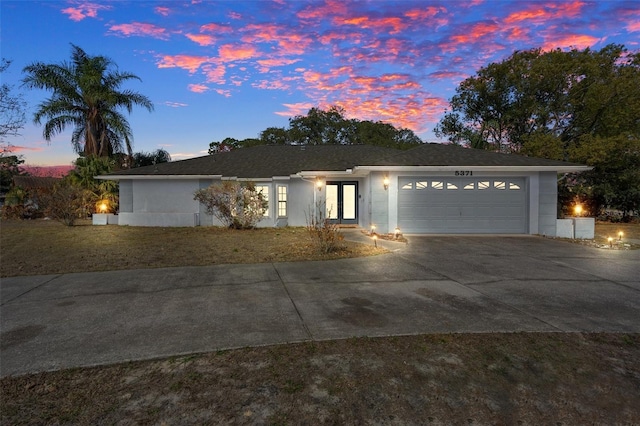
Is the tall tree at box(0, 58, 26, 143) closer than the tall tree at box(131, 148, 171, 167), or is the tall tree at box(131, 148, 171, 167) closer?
the tall tree at box(0, 58, 26, 143)

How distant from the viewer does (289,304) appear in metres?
5.36

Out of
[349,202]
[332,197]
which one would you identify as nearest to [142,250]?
[332,197]

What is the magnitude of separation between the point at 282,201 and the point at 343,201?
319cm

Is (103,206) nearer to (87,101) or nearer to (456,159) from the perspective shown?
(87,101)

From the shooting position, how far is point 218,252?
33.2ft

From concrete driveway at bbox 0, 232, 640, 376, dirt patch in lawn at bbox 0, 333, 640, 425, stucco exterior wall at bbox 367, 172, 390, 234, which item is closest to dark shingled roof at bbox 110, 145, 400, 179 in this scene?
stucco exterior wall at bbox 367, 172, 390, 234

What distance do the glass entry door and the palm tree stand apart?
50.9ft

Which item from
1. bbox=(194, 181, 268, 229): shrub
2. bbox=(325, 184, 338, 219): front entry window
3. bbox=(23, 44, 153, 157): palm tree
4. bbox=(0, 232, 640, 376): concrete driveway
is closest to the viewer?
bbox=(0, 232, 640, 376): concrete driveway

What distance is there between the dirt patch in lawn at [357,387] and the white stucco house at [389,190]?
10.3 metres

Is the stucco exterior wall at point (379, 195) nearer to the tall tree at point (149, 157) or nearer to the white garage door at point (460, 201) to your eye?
the white garage door at point (460, 201)

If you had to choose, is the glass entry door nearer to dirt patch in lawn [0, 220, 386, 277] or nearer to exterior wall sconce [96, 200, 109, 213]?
dirt patch in lawn [0, 220, 386, 277]

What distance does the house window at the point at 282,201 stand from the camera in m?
17.7

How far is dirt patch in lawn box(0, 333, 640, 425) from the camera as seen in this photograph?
2.61 meters

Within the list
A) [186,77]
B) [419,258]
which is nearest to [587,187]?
[419,258]
